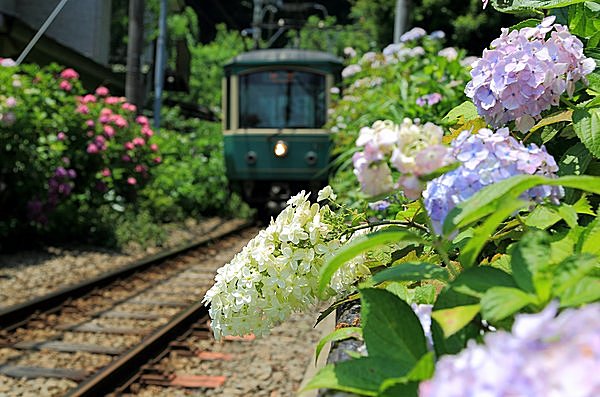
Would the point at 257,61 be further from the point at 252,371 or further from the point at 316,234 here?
the point at 316,234

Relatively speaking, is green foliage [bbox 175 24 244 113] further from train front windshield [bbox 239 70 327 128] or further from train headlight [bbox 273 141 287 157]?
train headlight [bbox 273 141 287 157]

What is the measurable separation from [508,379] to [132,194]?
1122cm

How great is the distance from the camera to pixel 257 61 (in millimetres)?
12469

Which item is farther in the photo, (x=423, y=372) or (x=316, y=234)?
(x=316, y=234)

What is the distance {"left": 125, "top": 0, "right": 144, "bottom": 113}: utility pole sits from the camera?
13.0 metres

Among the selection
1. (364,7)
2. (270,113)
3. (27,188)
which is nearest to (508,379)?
(27,188)

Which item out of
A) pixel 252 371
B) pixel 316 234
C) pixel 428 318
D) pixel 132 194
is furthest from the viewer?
pixel 132 194

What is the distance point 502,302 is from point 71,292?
20.3ft

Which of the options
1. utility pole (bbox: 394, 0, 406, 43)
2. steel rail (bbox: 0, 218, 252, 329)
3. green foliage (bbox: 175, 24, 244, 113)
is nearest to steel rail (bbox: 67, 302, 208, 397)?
steel rail (bbox: 0, 218, 252, 329)

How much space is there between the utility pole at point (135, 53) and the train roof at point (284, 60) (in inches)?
64.1

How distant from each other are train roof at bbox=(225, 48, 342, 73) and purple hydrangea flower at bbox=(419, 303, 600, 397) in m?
12.0

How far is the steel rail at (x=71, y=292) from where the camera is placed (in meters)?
5.56

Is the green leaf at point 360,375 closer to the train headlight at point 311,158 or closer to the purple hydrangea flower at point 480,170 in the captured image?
the purple hydrangea flower at point 480,170

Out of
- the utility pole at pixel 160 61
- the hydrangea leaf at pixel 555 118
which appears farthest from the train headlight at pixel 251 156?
the hydrangea leaf at pixel 555 118
